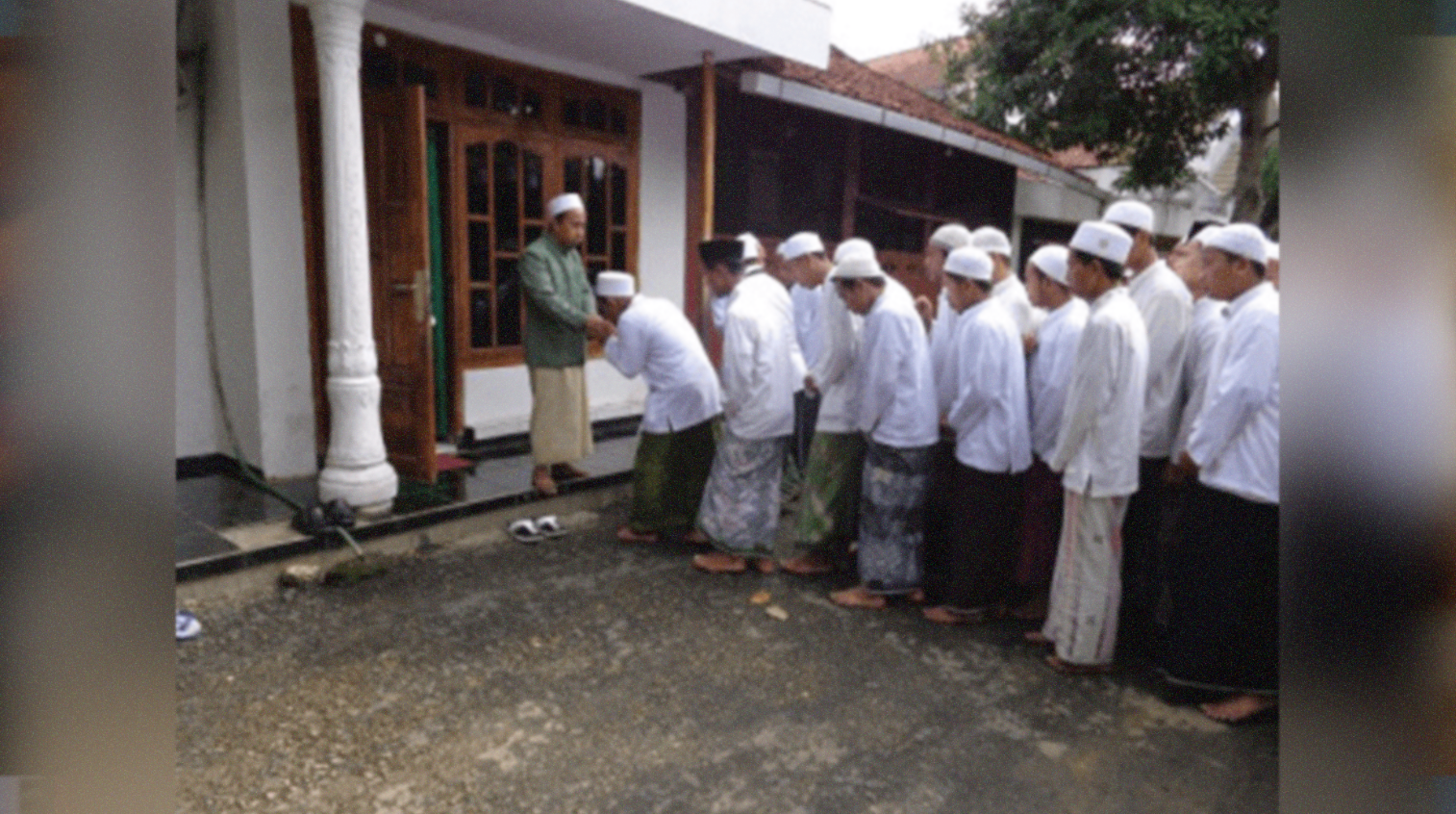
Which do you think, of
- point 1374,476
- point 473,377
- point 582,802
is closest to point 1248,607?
point 582,802

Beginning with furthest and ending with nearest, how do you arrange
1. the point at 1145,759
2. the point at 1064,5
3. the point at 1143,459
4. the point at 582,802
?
the point at 1064,5, the point at 1143,459, the point at 1145,759, the point at 582,802

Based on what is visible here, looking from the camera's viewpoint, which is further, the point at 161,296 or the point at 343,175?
the point at 343,175

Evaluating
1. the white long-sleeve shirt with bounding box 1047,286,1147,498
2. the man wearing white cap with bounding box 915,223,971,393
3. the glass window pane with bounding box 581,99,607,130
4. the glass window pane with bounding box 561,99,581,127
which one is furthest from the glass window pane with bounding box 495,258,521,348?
the white long-sleeve shirt with bounding box 1047,286,1147,498

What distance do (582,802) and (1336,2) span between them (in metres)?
2.77

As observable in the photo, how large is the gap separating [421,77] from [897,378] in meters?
3.90

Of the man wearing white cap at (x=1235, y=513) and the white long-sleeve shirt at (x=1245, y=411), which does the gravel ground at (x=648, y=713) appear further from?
the white long-sleeve shirt at (x=1245, y=411)

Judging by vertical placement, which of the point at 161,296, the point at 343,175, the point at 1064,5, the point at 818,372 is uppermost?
the point at 1064,5

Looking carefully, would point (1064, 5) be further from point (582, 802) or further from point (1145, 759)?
point (582, 802)

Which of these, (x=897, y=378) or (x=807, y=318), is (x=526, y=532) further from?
(x=807, y=318)

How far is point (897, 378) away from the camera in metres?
4.34

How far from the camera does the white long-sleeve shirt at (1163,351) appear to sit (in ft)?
13.3

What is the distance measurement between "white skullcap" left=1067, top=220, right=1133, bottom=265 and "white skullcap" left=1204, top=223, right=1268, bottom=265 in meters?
0.31

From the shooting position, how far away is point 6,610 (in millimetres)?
499

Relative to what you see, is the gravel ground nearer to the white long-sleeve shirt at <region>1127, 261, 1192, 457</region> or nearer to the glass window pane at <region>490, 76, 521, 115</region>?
the white long-sleeve shirt at <region>1127, 261, 1192, 457</region>
